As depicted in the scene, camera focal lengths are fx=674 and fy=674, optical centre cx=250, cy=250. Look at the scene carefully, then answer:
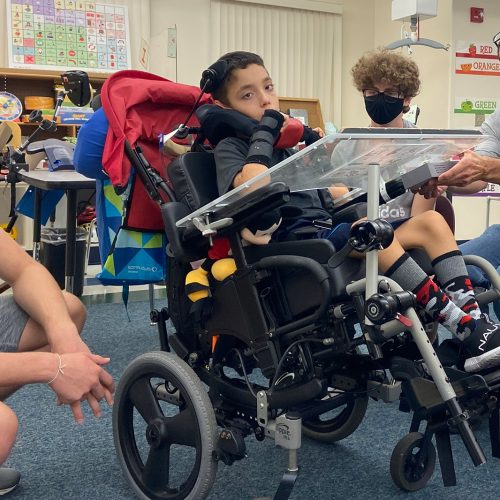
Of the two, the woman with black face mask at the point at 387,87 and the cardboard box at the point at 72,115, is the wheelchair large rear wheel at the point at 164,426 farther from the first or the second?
the cardboard box at the point at 72,115

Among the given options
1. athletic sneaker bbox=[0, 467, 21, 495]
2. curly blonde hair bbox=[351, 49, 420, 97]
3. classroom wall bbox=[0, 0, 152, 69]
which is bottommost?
athletic sneaker bbox=[0, 467, 21, 495]

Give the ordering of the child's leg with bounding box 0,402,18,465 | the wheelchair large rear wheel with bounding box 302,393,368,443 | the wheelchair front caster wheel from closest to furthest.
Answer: the child's leg with bounding box 0,402,18,465
the wheelchair front caster wheel
the wheelchair large rear wheel with bounding box 302,393,368,443

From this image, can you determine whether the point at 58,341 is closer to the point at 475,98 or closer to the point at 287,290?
the point at 287,290

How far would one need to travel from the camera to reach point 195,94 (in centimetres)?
175

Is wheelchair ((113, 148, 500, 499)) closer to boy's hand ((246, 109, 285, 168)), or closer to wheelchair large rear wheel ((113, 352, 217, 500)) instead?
wheelchair large rear wheel ((113, 352, 217, 500))

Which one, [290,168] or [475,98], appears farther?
[475,98]

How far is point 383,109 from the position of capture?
2.03m

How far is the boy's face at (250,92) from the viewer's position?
1596 mm

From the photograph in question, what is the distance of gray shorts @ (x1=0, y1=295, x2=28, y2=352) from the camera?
1374mm

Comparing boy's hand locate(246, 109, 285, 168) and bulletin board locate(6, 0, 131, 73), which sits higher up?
bulletin board locate(6, 0, 131, 73)

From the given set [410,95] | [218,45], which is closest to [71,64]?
[218,45]

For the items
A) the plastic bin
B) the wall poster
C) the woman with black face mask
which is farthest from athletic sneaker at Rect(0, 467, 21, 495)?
the wall poster

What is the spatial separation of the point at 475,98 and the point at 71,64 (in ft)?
12.3

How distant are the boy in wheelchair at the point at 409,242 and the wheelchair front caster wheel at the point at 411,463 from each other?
202 mm
